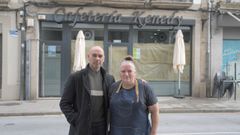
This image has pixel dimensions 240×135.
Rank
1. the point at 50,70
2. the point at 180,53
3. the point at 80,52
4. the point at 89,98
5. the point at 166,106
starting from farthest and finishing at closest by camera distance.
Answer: the point at 180,53
the point at 50,70
the point at 80,52
the point at 166,106
the point at 89,98

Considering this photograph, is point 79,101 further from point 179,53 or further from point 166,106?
point 179,53

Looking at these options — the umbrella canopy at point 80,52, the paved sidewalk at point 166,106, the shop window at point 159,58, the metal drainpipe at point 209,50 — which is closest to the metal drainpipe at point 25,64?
the paved sidewalk at point 166,106

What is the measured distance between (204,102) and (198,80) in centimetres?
213

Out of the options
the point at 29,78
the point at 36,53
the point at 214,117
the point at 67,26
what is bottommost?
the point at 214,117

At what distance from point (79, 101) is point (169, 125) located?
23.4 ft

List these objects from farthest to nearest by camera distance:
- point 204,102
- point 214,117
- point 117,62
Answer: point 117,62 → point 204,102 → point 214,117

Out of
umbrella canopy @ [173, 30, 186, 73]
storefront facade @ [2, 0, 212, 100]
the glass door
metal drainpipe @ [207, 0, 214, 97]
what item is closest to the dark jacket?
storefront facade @ [2, 0, 212, 100]

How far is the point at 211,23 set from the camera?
715 inches

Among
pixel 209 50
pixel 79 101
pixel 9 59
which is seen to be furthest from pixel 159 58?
pixel 79 101

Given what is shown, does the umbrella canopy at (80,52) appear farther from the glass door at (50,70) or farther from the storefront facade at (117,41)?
the glass door at (50,70)

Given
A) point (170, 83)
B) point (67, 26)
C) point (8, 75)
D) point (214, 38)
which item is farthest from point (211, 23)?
point (8, 75)

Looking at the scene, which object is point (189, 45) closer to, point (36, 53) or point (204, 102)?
point (204, 102)

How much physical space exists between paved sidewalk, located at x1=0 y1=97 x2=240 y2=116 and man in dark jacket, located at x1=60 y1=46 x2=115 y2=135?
9585 millimetres

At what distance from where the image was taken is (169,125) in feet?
35.5
